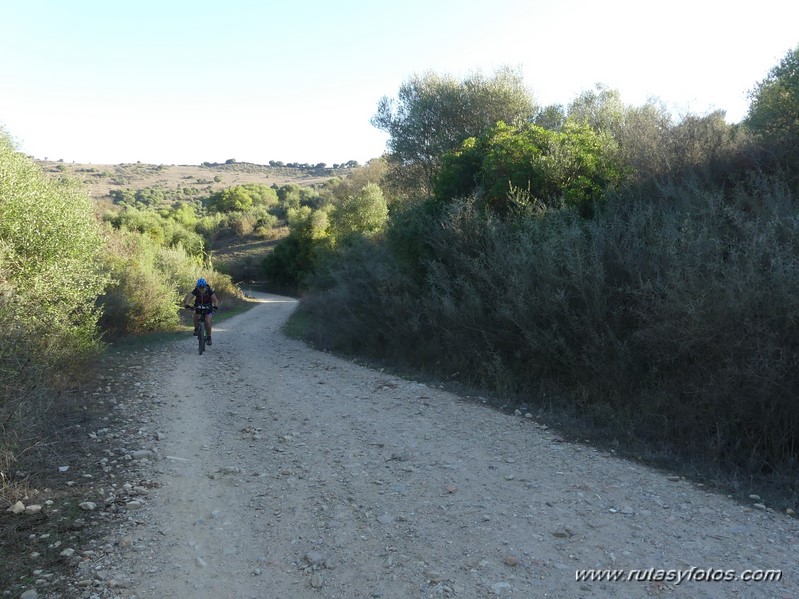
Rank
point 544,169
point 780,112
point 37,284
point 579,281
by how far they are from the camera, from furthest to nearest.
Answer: point 544,169, point 780,112, point 37,284, point 579,281

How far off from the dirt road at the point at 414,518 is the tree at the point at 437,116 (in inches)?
573

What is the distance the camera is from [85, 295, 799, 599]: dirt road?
3836 mm

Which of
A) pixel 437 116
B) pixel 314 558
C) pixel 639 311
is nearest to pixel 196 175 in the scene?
pixel 437 116

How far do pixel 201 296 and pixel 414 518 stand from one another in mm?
11729

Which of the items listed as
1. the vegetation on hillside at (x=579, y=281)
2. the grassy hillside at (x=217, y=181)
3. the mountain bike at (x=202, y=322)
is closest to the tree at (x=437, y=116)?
the vegetation on hillside at (x=579, y=281)

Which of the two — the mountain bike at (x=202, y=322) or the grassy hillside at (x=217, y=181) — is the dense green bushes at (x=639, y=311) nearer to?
the mountain bike at (x=202, y=322)

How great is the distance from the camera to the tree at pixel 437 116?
20.8m

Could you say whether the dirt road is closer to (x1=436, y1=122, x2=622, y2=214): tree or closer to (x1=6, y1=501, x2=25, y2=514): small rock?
(x1=6, y1=501, x2=25, y2=514): small rock

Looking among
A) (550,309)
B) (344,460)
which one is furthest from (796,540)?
(550,309)

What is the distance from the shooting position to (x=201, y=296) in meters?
15.0

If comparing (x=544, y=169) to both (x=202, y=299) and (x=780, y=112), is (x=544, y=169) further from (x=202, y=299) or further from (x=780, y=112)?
(x=202, y=299)

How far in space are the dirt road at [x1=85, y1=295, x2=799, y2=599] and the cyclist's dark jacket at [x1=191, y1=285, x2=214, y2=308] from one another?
7.30 meters

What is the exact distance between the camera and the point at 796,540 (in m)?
4.34

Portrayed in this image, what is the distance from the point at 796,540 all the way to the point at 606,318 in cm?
440
